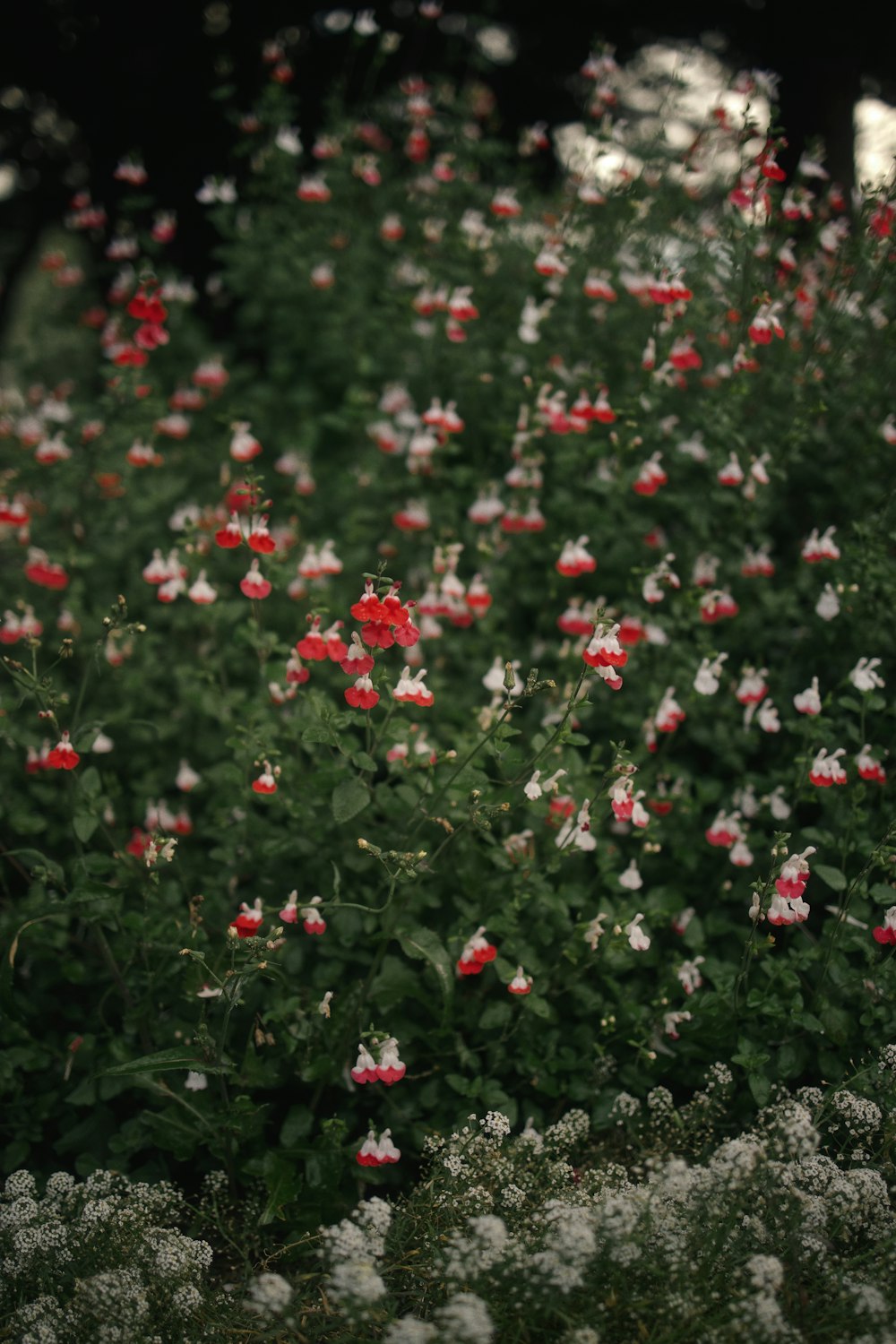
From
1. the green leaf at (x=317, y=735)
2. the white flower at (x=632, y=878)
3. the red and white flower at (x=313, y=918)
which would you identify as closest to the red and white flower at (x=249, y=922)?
the red and white flower at (x=313, y=918)

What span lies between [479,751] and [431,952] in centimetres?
63

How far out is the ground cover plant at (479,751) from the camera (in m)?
2.58

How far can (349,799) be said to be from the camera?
253 cm

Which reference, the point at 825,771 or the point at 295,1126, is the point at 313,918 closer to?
the point at 295,1126

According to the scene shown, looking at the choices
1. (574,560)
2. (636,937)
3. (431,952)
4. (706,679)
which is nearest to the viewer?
(431,952)

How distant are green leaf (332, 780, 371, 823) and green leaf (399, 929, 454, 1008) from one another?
1.22ft

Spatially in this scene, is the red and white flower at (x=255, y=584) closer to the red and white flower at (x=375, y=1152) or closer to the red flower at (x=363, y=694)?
the red flower at (x=363, y=694)

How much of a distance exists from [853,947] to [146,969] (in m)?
1.94

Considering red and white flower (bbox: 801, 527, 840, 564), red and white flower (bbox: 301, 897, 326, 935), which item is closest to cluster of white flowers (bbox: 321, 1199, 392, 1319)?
red and white flower (bbox: 301, 897, 326, 935)

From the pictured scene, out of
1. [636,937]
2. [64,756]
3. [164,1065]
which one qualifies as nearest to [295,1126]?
[164,1065]

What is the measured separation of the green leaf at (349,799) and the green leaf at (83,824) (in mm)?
672

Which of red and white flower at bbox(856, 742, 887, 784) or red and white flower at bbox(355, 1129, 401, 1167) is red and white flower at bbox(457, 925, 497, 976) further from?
red and white flower at bbox(856, 742, 887, 784)

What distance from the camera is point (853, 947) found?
286 centimetres

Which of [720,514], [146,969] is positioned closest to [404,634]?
[146,969]
